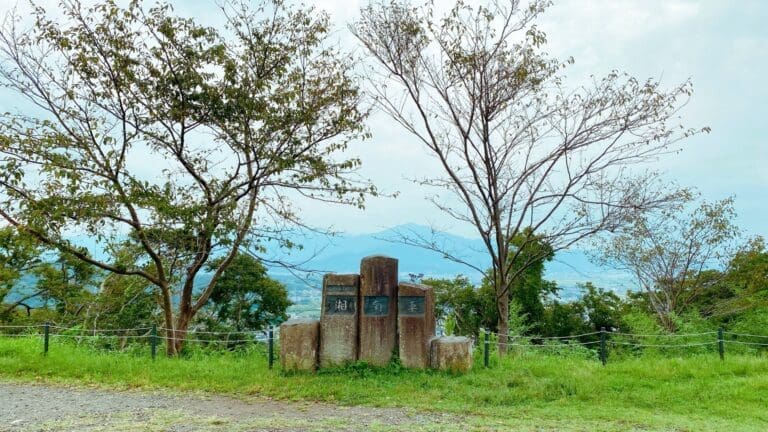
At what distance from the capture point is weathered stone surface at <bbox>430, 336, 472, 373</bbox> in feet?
31.3

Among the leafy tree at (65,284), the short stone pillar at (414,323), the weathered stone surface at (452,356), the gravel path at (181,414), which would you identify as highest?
the leafy tree at (65,284)

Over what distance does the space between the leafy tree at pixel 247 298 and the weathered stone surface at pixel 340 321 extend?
13714mm

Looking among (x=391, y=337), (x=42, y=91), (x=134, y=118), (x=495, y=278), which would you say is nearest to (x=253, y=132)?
(x=134, y=118)

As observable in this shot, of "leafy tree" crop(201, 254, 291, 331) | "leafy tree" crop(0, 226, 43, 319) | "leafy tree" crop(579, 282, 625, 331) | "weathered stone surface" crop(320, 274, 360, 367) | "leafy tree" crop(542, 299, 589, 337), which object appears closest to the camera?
"weathered stone surface" crop(320, 274, 360, 367)

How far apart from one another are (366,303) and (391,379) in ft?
4.27

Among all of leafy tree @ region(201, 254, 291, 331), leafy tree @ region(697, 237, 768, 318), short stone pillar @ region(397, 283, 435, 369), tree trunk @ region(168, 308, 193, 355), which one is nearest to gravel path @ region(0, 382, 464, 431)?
short stone pillar @ region(397, 283, 435, 369)

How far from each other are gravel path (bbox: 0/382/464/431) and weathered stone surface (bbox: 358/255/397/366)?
1859 mm

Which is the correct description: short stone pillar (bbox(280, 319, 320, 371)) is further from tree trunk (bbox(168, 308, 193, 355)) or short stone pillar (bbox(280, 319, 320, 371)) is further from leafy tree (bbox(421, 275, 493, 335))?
leafy tree (bbox(421, 275, 493, 335))

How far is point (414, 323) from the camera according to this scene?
9.62 metres

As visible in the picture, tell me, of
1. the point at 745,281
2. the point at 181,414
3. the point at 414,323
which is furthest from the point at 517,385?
the point at 745,281

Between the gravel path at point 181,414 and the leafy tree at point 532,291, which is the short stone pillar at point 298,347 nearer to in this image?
the gravel path at point 181,414

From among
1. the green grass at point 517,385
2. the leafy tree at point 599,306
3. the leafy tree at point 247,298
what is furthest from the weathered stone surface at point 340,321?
the leafy tree at point 599,306

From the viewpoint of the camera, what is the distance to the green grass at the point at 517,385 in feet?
23.8

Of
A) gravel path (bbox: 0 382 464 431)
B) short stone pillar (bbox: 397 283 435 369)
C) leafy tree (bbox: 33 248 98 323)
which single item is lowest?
gravel path (bbox: 0 382 464 431)
